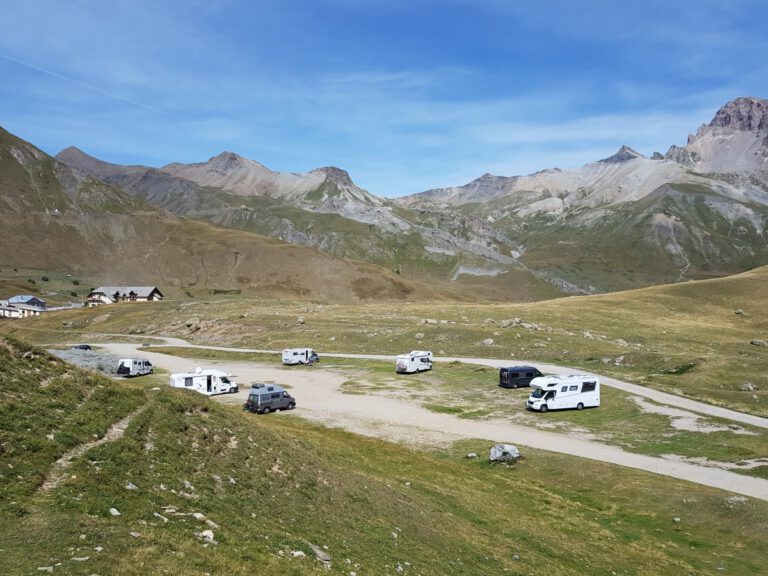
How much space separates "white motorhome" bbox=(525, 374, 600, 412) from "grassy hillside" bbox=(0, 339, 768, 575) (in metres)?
16.9

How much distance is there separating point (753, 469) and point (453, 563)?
29035 mm

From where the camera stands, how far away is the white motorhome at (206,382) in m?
61.1

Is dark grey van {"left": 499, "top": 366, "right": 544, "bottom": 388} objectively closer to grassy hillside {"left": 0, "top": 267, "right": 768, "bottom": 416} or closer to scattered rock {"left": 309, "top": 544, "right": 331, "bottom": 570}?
grassy hillside {"left": 0, "top": 267, "right": 768, "bottom": 416}

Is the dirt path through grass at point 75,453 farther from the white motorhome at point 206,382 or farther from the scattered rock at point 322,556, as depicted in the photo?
the white motorhome at point 206,382

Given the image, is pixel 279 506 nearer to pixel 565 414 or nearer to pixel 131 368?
pixel 565 414

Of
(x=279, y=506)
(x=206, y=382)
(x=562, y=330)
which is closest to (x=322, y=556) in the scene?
(x=279, y=506)

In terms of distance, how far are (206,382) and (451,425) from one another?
2999cm

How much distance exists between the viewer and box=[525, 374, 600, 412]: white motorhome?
53.8 m

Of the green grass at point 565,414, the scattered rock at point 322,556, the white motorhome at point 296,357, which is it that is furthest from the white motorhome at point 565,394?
the white motorhome at point 296,357

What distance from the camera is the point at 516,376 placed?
212ft

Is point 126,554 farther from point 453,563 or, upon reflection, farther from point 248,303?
point 248,303

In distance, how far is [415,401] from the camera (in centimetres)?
6031

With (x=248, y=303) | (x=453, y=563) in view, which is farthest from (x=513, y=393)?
(x=248, y=303)

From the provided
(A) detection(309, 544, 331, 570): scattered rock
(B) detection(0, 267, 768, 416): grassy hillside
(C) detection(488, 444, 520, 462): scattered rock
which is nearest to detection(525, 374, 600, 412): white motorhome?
(B) detection(0, 267, 768, 416): grassy hillside
